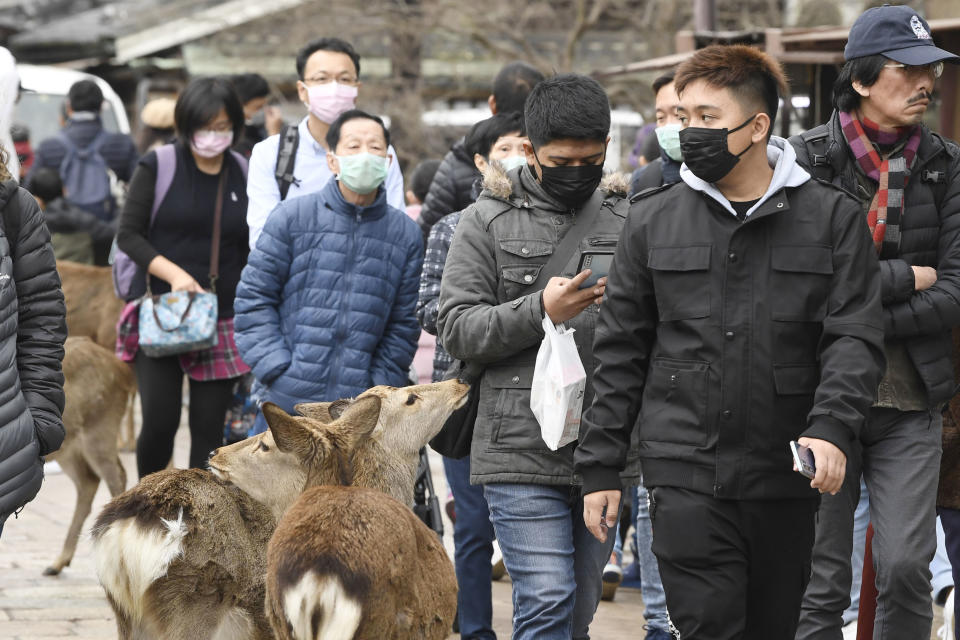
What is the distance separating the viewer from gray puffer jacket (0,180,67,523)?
435 centimetres

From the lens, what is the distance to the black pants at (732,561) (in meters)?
4.06

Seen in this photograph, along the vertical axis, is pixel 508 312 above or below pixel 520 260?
below

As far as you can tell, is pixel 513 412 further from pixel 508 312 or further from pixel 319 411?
pixel 319 411

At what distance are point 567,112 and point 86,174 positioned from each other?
9.57 m

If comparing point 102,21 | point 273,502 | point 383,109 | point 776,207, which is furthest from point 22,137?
point 102,21

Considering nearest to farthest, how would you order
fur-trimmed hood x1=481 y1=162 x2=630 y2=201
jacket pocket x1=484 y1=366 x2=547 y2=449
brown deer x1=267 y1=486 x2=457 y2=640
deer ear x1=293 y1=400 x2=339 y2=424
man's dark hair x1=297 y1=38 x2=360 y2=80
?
1. brown deer x1=267 y1=486 x2=457 y2=640
2. jacket pocket x1=484 y1=366 x2=547 y2=449
3. fur-trimmed hood x1=481 y1=162 x2=630 y2=201
4. deer ear x1=293 y1=400 x2=339 y2=424
5. man's dark hair x1=297 y1=38 x2=360 y2=80

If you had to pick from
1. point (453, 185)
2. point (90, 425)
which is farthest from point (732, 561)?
point (90, 425)

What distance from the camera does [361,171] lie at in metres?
6.11

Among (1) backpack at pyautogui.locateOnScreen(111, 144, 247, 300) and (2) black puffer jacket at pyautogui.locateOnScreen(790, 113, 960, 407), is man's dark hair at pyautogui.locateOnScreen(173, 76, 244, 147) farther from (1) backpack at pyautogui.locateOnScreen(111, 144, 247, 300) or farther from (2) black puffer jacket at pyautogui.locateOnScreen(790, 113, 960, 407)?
(2) black puffer jacket at pyautogui.locateOnScreen(790, 113, 960, 407)

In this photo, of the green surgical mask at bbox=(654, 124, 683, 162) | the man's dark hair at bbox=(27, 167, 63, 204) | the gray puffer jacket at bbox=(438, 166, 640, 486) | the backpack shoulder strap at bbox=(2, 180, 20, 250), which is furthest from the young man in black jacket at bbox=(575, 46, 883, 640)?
the man's dark hair at bbox=(27, 167, 63, 204)

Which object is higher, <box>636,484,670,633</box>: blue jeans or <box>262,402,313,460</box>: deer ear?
<box>262,402,313,460</box>: deer ear

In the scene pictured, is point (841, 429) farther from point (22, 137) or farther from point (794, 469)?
point (22, 137)

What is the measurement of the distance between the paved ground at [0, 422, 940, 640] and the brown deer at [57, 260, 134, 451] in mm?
1732

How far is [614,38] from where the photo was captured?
1988 cm
